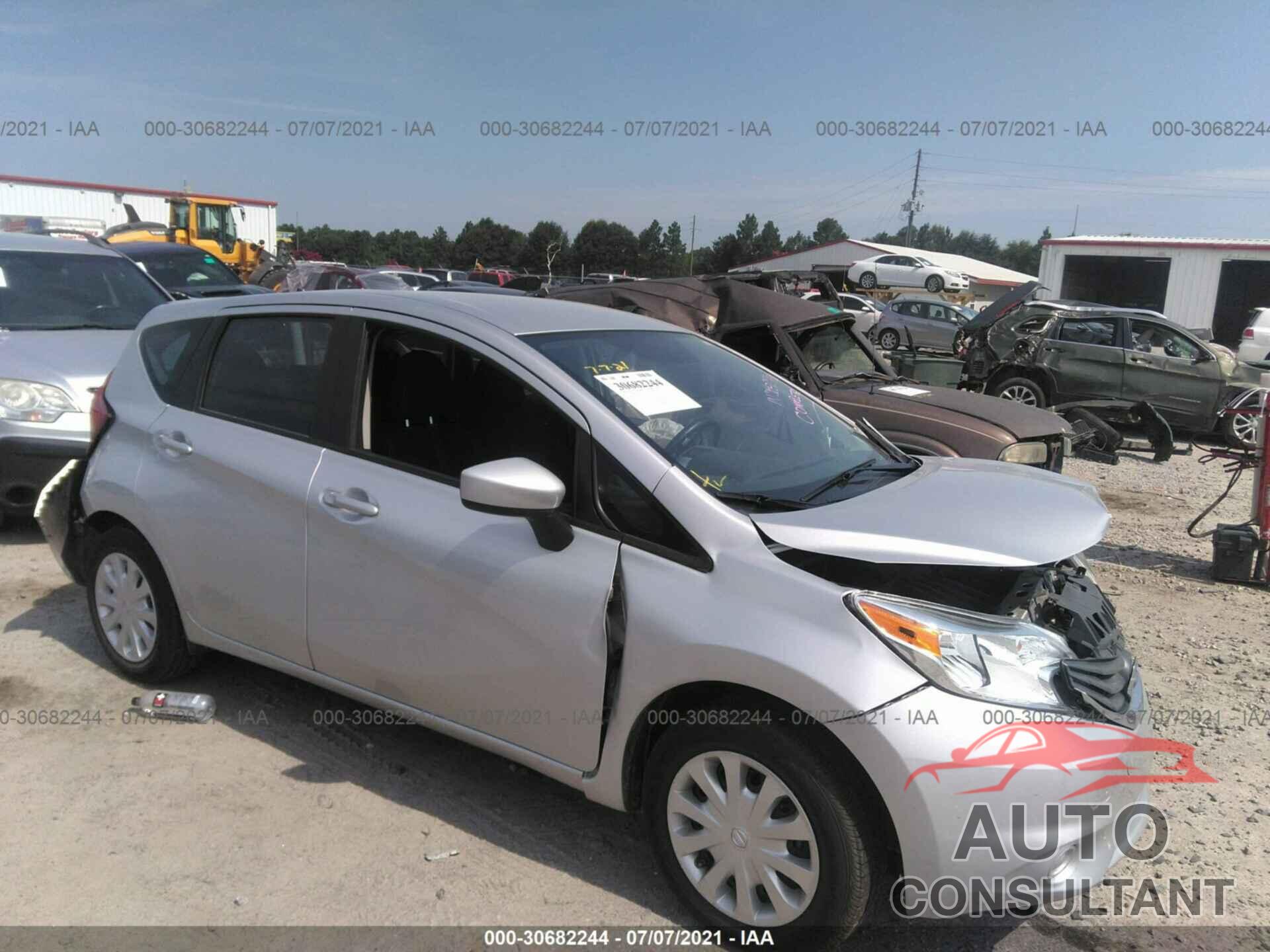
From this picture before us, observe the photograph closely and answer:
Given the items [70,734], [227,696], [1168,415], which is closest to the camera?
[70,734]

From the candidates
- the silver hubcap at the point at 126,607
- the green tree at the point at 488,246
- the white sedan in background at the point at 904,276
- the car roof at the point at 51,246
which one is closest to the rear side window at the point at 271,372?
the silver hubcap at the point at 126,607

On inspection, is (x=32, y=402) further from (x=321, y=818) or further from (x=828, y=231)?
(x=828, y=231)

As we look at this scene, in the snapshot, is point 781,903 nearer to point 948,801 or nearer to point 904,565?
point 948,801

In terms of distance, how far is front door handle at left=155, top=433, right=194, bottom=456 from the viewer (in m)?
3.66

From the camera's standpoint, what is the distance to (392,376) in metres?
3.40

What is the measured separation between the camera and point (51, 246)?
23.4 feet

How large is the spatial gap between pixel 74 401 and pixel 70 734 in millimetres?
2856

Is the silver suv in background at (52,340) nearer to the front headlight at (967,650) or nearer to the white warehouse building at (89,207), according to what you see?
the front headlight at (967,650)

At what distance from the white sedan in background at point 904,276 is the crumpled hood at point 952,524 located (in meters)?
36.5

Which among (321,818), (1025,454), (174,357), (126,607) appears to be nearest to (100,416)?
(174,357)

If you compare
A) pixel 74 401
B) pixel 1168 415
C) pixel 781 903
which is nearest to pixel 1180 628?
pixel 781 903

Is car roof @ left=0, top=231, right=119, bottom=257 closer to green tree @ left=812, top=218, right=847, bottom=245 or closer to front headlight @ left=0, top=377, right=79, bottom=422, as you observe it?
front headlight @ left=0, top=377, right=79, bottom=422

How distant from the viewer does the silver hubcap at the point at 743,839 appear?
2395mm

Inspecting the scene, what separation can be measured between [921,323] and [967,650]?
24765mm
